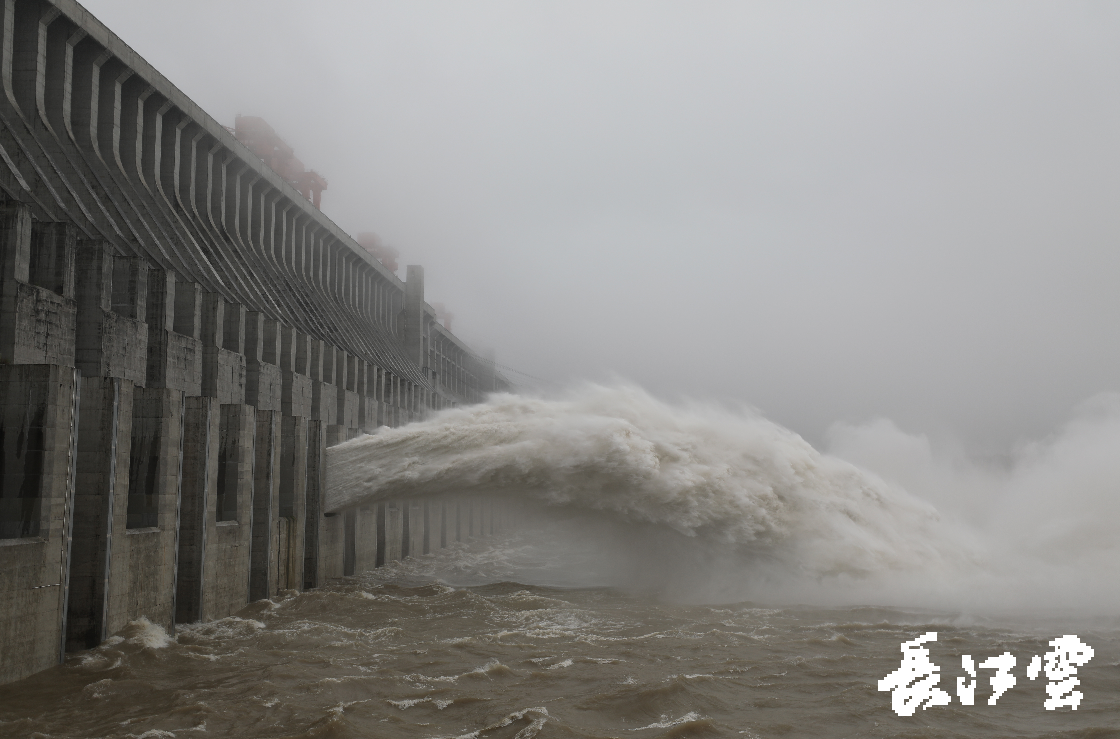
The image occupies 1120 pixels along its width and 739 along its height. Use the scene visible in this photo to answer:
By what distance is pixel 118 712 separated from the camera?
38.6 ft

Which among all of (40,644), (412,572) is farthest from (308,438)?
(40,644)

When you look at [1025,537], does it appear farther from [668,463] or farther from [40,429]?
[40,429]

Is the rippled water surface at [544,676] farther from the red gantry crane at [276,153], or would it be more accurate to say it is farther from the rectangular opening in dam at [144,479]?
the red gantry crane at [276,153]

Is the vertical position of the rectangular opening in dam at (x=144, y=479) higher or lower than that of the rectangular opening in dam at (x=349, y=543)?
higher

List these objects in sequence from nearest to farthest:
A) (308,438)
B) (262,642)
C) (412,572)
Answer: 1. (262,642)
2. (308,438)
3. (412,572)

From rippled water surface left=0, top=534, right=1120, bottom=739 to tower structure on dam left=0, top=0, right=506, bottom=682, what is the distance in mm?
1404

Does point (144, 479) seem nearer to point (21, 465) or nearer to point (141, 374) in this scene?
point (141, 374)

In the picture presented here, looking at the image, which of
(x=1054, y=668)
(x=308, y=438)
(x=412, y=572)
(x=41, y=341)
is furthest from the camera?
(x=412, y=572)

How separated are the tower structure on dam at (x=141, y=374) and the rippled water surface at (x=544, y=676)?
1.40 m

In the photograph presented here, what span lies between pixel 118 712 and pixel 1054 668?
14180 millimetres

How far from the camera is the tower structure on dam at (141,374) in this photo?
45.8 feet

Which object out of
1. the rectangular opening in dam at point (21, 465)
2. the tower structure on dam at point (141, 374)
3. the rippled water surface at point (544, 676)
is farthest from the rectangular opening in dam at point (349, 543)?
the rectangular opening in dam at point (21, 465)

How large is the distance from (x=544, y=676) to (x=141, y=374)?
11.1 metres

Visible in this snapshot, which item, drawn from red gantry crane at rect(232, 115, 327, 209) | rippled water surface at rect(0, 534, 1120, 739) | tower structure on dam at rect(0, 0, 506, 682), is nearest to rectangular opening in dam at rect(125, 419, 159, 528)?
tower structure on dam at rect(0, 0, 506, 682)
